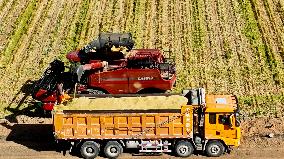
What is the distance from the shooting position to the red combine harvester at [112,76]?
79.7ft

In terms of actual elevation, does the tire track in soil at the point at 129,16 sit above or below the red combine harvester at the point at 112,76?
above

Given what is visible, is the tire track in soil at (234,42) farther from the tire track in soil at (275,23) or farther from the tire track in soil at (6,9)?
the tire track in soil at (6,9)

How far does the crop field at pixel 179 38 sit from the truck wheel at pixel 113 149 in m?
6.24

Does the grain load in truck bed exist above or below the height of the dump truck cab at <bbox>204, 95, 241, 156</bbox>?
above

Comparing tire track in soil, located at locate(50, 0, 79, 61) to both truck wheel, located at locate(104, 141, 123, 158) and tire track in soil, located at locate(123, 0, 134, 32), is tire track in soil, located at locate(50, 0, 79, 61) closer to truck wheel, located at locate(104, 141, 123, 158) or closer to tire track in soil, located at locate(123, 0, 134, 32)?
tire track in soil, located at locate(123, 0, 134, 32)

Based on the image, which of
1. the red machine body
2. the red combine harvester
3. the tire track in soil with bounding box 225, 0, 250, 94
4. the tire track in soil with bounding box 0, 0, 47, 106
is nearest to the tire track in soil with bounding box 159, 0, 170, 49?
the tire track in soil with bounding box 225, 0, 250, 94

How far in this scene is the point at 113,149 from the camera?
21453 mm

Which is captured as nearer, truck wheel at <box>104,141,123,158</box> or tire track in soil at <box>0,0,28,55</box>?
truck wheel at <box>104,141,123,158</box>

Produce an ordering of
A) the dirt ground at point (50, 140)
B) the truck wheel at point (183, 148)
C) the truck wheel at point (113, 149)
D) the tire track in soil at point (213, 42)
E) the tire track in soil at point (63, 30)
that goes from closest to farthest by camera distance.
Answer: the truck wheel at point (183, 148), the truck wheel at point (113, 149), the dirt ground at point (50, 140), the tire track in soil at point (213, 42), the tire track in soil at point (63, 30)

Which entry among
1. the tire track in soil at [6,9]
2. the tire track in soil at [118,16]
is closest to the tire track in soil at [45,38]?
the tire track in soil at [6,9]

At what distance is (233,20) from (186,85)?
747 cm

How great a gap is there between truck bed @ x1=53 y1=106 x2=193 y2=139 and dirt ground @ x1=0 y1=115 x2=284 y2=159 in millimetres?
1144

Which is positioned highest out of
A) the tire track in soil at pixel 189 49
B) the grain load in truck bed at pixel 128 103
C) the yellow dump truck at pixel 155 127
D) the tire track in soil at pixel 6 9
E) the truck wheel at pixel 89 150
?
the tire track in soil at pixel 6 9

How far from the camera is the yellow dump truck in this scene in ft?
68.2
